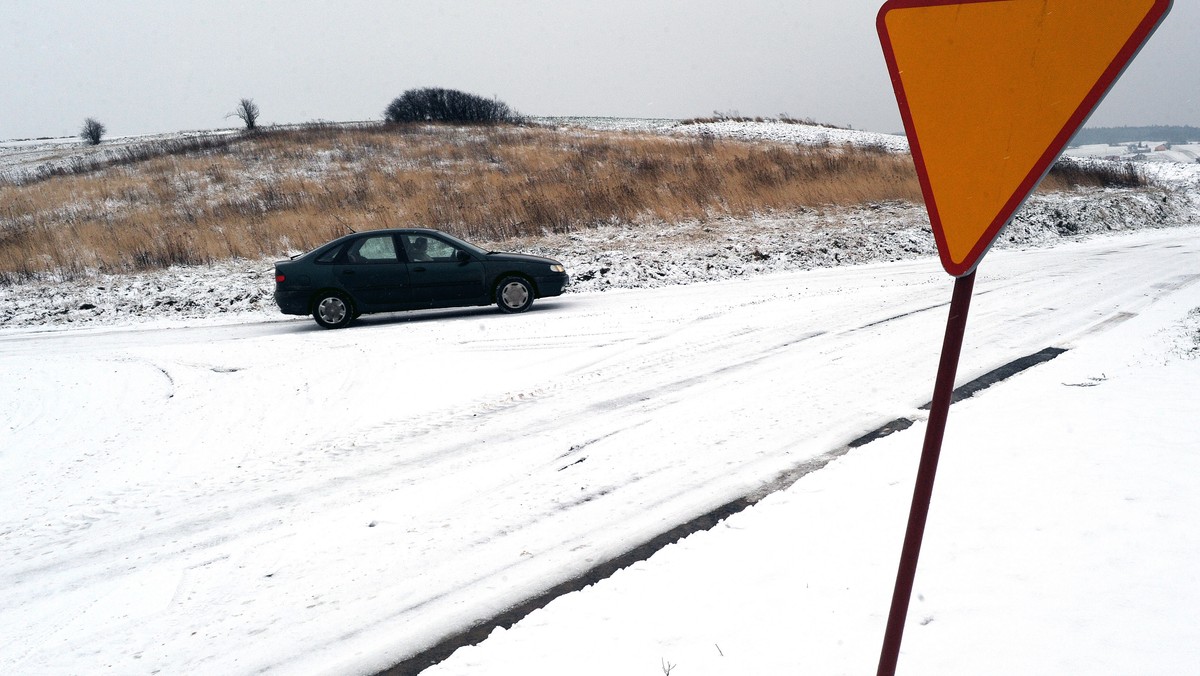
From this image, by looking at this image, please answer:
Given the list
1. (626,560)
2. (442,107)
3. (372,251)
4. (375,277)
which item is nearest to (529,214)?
(372,251)

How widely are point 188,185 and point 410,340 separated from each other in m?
22.1

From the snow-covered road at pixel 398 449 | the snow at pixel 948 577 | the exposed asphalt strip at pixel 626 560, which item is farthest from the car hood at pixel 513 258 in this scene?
the snow at pixel 948 577

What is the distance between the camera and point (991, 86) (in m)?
1.85

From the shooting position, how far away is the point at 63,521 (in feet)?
16.7

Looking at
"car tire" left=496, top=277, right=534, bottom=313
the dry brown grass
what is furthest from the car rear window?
the dry brown grass

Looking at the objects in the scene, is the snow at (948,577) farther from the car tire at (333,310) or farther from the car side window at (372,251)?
the car tire at (333,310)

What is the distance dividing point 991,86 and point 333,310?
11.3 meters

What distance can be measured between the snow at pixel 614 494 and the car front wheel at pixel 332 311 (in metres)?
1.37

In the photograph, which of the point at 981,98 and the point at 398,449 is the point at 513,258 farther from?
the point at 981,98

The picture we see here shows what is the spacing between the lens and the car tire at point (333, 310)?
38.7ft

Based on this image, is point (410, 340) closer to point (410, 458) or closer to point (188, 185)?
point (410, 458)

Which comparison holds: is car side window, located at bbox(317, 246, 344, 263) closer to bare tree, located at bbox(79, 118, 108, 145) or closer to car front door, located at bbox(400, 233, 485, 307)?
car front door, located at bbox(400, 233, 485, 307)

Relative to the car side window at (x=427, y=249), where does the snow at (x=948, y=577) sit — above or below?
below

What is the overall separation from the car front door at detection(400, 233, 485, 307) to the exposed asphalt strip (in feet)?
25.2
